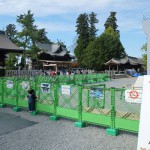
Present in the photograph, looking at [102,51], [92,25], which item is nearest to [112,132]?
[102,51]

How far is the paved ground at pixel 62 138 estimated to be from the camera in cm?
652

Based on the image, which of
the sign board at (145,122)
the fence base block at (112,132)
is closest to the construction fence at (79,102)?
the fence base block at (112,132)

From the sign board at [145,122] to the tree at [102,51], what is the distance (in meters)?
50.0

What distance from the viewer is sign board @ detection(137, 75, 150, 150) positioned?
4.11 metres

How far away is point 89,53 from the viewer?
2179 inches

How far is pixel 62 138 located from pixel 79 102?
162 cm

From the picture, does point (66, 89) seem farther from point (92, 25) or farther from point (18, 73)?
point (92, 25)

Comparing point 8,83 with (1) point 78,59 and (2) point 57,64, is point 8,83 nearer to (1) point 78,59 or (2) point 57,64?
Result: (2) point 57,64

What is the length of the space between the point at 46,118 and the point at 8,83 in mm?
3362

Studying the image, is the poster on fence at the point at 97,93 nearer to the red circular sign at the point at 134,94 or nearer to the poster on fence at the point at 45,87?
the red circular sign at the point at 134,94

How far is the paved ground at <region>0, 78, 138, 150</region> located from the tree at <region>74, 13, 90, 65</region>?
52.1m

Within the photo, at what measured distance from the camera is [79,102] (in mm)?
8484

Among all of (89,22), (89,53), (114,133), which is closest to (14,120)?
(114,133)

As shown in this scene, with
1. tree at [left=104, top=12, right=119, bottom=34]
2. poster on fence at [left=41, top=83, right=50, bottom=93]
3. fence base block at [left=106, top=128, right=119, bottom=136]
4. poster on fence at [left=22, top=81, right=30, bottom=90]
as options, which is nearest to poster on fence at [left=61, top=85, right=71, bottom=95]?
poster on fence at [left=41, top=83, right=50, bottom=93]
